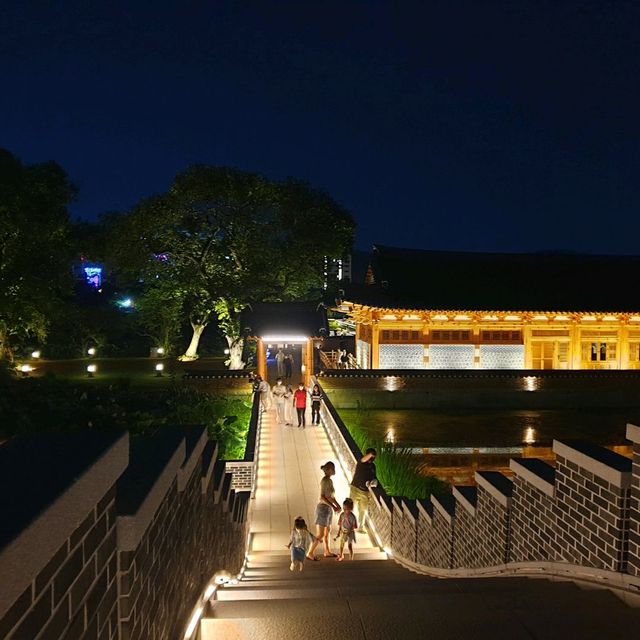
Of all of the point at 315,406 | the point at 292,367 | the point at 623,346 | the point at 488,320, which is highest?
the point at 488,320

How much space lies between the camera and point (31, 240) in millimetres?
23312

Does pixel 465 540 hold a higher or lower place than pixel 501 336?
lower

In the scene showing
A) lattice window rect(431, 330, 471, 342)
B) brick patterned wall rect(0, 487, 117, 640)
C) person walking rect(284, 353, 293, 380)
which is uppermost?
lattice window rect(431, 330, 471, 342)

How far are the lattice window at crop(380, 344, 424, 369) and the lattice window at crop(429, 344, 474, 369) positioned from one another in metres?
0.62

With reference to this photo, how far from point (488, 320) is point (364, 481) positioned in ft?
66.0

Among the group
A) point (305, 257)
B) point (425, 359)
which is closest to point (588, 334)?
point (425, 359)

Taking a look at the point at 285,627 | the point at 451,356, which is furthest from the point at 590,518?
the point at 451,356

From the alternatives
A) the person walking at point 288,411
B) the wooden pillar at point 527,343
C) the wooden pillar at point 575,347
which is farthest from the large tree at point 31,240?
the wooden pillar at point 575,347

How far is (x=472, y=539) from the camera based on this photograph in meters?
5.97

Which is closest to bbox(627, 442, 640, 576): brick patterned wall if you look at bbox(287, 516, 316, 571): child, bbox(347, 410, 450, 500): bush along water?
bbox(287, 516, 316, 571): child

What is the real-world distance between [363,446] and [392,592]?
34.9ft

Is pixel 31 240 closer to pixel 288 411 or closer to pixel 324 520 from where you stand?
pixel 288 411

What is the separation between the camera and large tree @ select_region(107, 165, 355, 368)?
2681 cm

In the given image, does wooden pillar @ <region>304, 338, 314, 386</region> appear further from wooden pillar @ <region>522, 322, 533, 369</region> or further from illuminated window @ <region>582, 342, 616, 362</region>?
illuminated window @ <region>582, 342, 616, 362</region>
